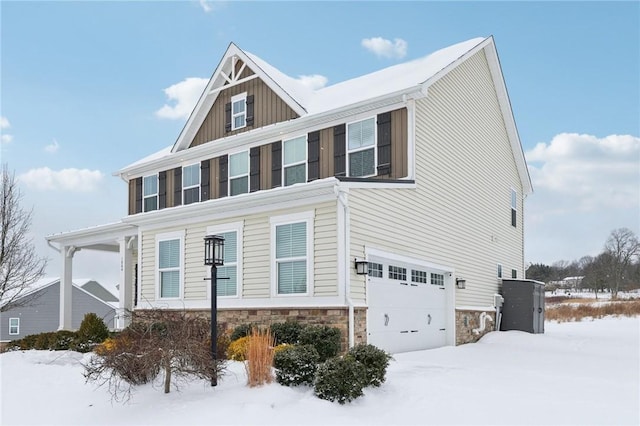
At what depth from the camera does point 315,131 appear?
51.3 feet

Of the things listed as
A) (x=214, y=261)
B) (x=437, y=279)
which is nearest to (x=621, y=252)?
(x=437, y=279)

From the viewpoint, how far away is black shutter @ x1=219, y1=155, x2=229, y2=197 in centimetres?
1758

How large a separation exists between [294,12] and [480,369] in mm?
9280

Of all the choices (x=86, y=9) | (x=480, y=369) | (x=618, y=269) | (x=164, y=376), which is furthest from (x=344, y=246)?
(x=618, y=269)

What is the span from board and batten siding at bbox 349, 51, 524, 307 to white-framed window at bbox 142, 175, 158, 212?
31.2ft

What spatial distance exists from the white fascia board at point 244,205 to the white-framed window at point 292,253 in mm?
320

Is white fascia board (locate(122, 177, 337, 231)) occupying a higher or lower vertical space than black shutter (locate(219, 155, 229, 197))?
lower

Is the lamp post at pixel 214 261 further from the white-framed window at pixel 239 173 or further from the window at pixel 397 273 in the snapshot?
the white-framed window at pixel 239 173

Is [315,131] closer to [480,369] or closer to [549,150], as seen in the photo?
[480,369]

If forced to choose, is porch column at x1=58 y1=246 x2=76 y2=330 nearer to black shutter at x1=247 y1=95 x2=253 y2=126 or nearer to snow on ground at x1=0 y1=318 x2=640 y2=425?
snow on ground at x1=0 y1=318 x2=640 y2=425

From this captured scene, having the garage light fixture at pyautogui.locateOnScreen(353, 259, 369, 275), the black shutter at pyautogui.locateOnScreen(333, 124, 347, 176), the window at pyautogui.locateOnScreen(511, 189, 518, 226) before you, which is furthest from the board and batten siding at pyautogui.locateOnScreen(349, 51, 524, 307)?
the black shutter at pyautogui.locateOnScreen(333, 124, 347, 176)

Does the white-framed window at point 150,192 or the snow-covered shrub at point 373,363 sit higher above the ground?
the white-framed window at point 150,192

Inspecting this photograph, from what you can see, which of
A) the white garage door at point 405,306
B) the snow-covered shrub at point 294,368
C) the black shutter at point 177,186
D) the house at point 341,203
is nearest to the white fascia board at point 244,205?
the house at point 341,203

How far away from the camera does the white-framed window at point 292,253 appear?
11.8m
